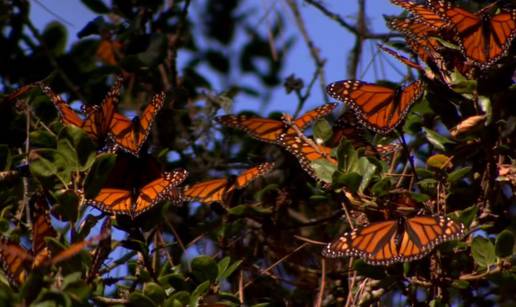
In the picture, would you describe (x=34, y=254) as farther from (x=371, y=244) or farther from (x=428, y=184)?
(x=428, y=184)

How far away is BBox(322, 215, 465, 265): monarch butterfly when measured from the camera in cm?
250

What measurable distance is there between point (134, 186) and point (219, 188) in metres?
0.56

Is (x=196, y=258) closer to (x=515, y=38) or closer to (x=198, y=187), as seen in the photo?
(x=198, y=187)

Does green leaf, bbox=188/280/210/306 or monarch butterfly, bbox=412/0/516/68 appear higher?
monarch butterfly, bbox=412/0/516/68

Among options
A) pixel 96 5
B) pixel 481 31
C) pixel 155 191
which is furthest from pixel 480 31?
pixel 96 5

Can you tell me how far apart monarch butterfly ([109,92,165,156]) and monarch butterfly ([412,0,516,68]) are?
80cm

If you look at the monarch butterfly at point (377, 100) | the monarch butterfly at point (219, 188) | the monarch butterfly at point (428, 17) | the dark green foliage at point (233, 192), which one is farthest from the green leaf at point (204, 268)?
the monarch butterfly at point (428, 17)

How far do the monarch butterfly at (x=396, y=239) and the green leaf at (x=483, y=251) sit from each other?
3.8 inches

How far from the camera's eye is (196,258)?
8.36ft

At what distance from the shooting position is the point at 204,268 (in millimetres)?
2580

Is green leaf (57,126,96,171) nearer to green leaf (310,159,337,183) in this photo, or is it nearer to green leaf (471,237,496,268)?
green leaf (310,159,337,183)

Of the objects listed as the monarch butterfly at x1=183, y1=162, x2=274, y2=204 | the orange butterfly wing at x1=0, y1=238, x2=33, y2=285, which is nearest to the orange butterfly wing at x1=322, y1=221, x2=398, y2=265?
the monarch butterfly at x1=183, y1=162, x2=274, y2=204

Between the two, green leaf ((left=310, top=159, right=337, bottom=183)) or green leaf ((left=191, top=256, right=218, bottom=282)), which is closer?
green leaf ((left=191, top=256, right=218, bottom=282))

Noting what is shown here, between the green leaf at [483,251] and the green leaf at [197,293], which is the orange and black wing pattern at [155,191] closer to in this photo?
the green leaf at [197,293]
